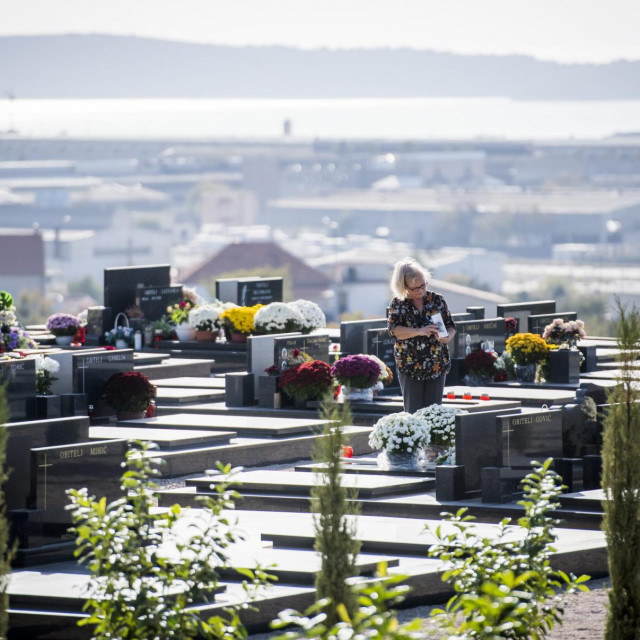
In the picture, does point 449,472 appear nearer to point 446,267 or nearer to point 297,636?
point 297,636

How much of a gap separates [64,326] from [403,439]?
12.4 metres

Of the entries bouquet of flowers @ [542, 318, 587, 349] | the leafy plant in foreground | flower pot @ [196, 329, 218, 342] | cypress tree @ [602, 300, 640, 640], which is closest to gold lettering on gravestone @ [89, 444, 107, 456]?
the leafy plant in foreground

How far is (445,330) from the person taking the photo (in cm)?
1496

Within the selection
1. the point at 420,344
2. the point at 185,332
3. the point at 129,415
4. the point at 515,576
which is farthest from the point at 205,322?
the point at 515,576

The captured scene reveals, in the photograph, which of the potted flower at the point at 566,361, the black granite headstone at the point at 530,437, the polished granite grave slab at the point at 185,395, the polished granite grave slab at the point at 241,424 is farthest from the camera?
the potted flower at the point at 566,361

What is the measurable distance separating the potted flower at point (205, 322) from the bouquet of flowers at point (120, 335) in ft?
3.08

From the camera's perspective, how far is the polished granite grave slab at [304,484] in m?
13.6

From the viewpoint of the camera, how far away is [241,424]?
17.9m

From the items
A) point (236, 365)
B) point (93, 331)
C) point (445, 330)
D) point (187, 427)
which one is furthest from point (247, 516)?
point (93, 331)

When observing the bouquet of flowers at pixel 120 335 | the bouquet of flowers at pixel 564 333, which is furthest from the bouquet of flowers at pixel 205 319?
the bouquet of flowers at pixel 564 333

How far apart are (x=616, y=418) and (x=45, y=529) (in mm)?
4510

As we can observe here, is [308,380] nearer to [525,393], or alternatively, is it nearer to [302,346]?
[302,346]

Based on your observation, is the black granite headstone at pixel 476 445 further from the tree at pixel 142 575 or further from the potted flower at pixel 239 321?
the potted flower at pixel 239 321

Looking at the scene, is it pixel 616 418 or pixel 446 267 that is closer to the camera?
pixel 616 418
